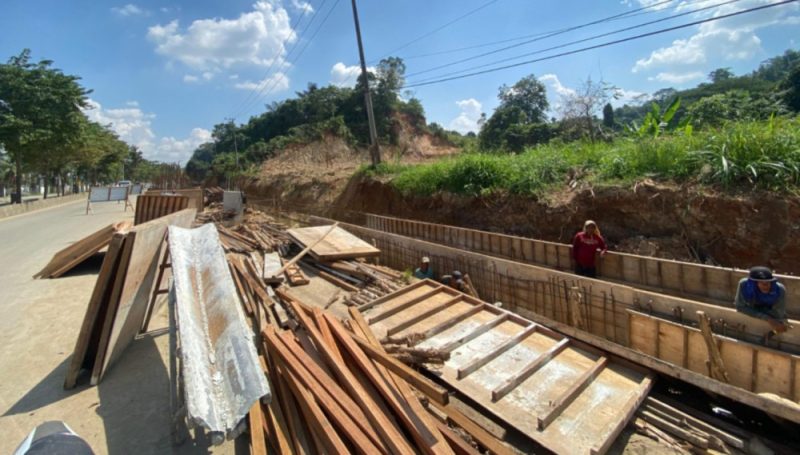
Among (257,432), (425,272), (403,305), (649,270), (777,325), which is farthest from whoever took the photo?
(425,272)

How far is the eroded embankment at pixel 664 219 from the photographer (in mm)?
5848

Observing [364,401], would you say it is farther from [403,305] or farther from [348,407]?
[403,305]

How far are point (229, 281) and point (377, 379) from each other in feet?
5.99

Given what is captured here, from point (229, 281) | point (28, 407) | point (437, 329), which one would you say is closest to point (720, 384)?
point (437, 329)

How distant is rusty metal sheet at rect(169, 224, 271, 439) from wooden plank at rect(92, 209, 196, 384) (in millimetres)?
426

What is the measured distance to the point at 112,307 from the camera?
425cm

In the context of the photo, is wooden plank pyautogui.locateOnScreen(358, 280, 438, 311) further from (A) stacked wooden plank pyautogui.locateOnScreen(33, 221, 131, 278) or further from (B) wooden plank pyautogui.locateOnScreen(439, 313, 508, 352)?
(A) stacked wooden plank pyautogui.locateOnScreen(33, 221, 131, 278)

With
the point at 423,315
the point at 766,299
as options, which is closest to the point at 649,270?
the point at 766,299

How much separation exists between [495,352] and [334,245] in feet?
19.8

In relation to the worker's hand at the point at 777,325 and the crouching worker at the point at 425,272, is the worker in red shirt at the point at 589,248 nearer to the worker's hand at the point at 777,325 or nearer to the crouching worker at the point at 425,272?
the worker's hand at the point at 777,325

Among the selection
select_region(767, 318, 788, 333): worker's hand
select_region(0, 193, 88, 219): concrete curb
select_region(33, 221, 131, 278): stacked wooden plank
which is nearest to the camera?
select_region(767, 318, 788, 333): worker's hand

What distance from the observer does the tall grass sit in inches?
244

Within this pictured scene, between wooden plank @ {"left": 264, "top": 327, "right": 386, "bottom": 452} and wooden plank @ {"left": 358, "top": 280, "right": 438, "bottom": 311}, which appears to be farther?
wooden plank @ {"left": 358, "top": 280, "right": 438, "bottom": 311}

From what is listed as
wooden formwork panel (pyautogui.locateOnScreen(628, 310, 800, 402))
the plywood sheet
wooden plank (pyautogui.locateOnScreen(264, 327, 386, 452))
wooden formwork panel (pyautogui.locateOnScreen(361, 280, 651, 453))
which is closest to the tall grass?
the plywood sheet
